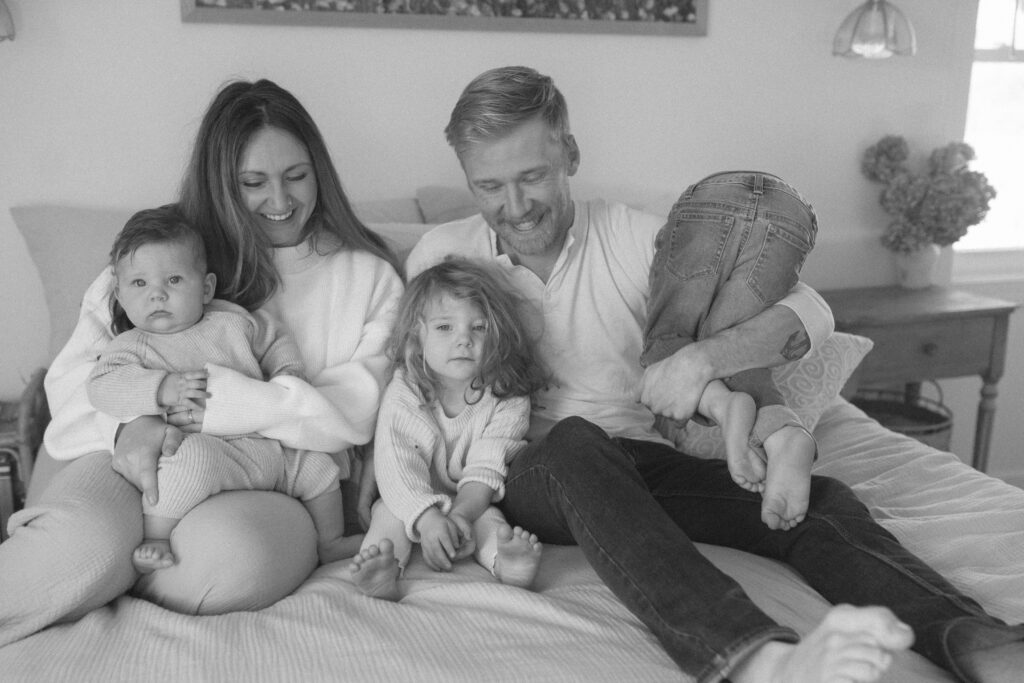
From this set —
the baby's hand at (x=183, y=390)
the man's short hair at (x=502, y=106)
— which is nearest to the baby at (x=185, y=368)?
the baby's hand at (x=183, y=390)

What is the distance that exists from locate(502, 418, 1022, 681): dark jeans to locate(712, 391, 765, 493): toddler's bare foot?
8cm

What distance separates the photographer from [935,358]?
8.83 feet

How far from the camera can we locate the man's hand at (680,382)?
1.57m

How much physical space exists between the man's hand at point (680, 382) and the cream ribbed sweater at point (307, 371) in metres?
0.50

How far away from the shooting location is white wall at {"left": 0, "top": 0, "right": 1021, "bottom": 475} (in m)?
2.19

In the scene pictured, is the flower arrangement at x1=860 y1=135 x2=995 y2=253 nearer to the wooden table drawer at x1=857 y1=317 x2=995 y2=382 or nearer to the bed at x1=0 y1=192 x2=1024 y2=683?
the wooden table drawer at x1=857 y1=317 x2=995 y2=382

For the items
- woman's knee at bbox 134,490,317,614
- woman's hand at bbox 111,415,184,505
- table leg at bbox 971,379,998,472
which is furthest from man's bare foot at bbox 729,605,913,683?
table leg at bbox 971,379,998,472

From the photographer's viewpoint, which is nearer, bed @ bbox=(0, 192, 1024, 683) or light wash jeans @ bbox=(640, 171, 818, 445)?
bed @ bbox=(0, 192, 1024, 683)

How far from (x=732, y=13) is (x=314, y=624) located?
2.15 metres

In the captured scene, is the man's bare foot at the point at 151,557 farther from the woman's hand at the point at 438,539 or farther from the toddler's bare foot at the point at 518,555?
the toddler's bare foot at the point at 518,555

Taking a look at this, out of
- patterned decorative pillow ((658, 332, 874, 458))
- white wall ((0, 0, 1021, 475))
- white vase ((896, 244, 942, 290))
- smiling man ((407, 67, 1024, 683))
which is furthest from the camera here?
white vase ((896, 244, 942, 290))

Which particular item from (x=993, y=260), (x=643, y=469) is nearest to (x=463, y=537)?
(x=643, y=469)

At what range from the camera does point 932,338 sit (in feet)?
8.80

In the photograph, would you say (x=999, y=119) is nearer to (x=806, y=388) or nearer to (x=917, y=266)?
(x=917, y=266)
